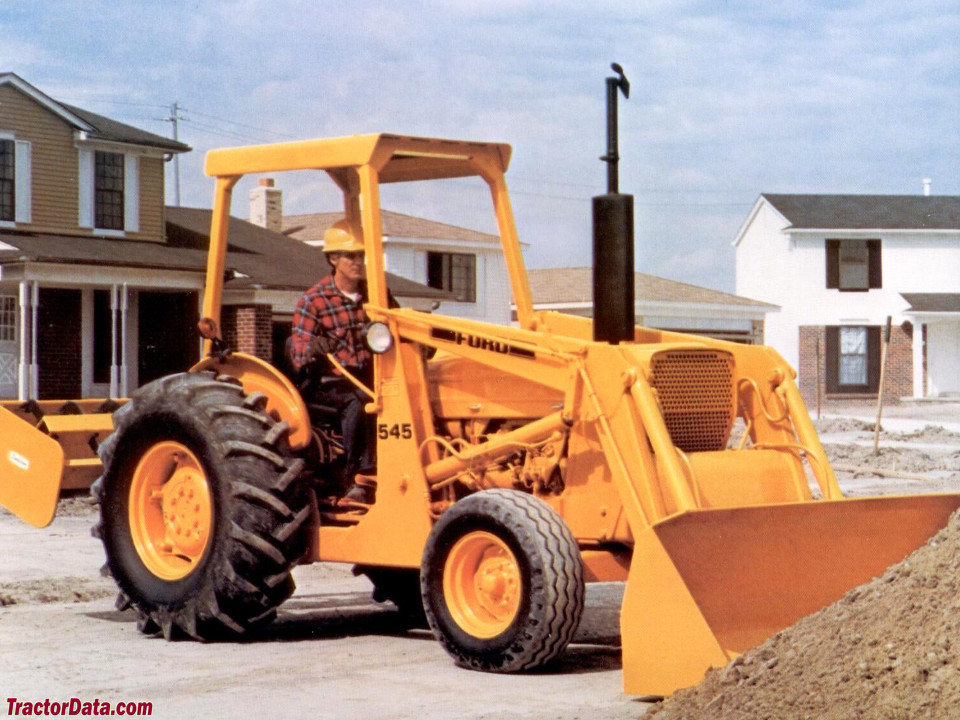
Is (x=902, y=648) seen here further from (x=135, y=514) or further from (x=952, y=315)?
(x=952, y=315)

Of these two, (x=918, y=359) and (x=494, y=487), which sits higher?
(x=918, y=359)

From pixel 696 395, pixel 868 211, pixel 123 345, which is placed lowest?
pixel 696 395

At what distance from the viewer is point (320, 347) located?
8688mm

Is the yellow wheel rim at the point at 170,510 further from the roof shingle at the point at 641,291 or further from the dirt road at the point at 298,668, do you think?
the roof shingle at the point at 641,291

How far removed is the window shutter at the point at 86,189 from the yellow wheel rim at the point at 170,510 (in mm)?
23191

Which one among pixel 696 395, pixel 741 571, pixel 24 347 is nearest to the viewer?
pixel 741 571

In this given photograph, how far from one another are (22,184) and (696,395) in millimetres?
24648

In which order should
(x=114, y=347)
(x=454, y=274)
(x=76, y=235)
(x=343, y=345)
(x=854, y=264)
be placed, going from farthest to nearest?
(x=854, y=264)
(x=454, y=274)
(x=76, y=235)
(x=114, y=347)
(x=343, y=345)

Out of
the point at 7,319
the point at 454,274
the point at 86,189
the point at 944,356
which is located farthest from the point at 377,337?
the point at 944,356

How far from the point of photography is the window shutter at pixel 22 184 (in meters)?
30.2

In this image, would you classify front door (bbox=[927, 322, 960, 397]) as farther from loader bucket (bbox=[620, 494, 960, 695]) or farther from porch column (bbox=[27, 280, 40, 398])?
loader bucket (bbox=[620, 494, 960, 695])

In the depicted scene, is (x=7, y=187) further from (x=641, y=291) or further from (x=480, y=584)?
(x=641, y=291)

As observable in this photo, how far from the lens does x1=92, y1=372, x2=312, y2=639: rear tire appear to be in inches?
329

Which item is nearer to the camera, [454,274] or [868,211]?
[454,274]
